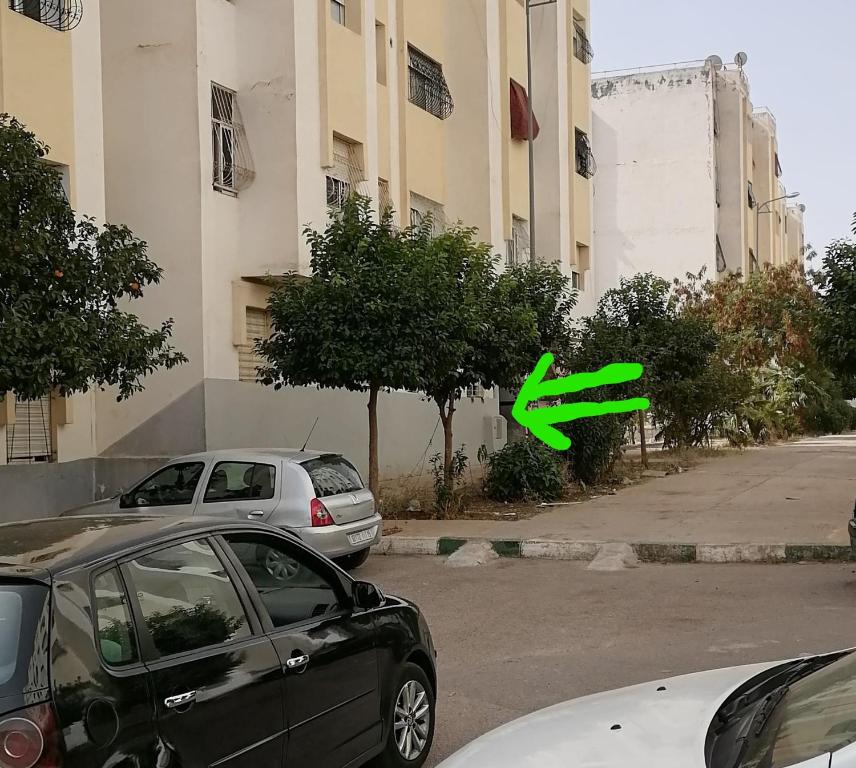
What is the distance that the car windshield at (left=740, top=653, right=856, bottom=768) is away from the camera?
2.80 metres

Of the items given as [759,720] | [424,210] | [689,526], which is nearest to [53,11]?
[689,526]

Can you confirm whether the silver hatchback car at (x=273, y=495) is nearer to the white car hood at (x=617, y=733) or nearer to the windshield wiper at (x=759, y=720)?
the white car hood at (x=617, y=733)

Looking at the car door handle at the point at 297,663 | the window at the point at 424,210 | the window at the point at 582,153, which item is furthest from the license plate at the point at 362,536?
the window at the point at 582,153

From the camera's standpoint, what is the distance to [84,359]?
10.2 m

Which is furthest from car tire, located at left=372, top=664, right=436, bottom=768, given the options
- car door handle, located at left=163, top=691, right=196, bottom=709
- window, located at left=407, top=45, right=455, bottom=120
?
window, located at left=407, top=45, right=455, bottom=120

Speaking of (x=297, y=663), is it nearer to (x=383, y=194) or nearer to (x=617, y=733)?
(x=617, y=733)

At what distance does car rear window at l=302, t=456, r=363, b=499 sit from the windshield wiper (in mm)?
7994

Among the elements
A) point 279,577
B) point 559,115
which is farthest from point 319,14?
point 279,577

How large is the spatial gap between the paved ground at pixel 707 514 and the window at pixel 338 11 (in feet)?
31.0

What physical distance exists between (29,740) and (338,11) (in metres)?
18.2

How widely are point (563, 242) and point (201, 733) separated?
88.2 ft

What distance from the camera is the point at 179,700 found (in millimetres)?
3801

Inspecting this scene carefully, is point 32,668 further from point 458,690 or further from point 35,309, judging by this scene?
point 35,309

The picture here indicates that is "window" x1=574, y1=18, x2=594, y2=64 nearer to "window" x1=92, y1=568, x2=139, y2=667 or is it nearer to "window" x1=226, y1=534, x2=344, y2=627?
"window" x1=226, y1=534, x2=344, y2=627
